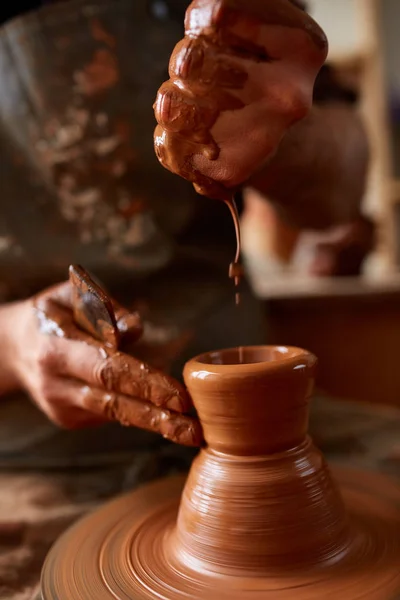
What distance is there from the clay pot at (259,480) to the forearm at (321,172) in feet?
1.51

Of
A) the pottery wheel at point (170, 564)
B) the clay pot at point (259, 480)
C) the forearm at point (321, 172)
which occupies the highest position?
the forearm at point (321, 172)

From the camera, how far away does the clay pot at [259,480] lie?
698 mm

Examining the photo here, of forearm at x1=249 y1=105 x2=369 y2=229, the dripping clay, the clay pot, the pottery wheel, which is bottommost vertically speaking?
the pottery wheel

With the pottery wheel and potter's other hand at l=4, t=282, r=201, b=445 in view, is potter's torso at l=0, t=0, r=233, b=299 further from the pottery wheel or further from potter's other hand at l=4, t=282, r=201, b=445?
the pottery wheel

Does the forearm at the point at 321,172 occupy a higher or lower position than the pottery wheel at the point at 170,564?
higher

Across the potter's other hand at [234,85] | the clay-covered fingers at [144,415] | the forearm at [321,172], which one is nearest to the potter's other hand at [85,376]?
the clay-covered fingers at [144,415]

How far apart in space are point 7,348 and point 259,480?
1.81 feet

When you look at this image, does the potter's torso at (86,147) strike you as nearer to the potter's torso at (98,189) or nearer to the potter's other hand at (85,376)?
the potter's torso at (98,189)

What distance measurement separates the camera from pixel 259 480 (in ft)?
2.35

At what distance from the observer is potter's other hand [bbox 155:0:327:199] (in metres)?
0.60

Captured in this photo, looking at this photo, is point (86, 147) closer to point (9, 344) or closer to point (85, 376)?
point (9, 344)

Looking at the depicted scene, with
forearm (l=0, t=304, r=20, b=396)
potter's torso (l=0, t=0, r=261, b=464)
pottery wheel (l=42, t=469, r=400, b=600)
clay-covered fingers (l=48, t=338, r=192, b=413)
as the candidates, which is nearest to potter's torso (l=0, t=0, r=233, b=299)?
potter's torso (l=0, t=0, r=261, b=464)

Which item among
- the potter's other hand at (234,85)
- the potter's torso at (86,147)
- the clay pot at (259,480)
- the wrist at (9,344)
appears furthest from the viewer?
the potter's torso at (86,147)

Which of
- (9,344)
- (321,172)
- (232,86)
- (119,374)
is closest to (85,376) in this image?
(119,374)
